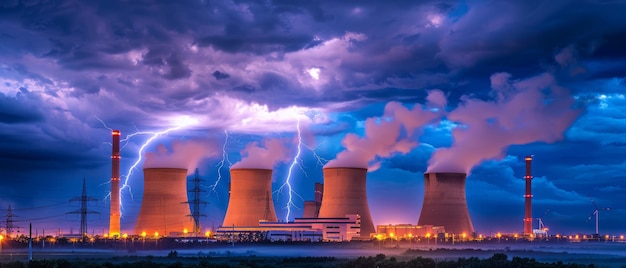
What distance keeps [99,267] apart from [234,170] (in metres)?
39.3

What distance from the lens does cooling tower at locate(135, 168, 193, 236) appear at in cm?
7612

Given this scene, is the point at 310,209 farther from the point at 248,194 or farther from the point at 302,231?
the point at 248,194

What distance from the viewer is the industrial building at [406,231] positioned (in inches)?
3435

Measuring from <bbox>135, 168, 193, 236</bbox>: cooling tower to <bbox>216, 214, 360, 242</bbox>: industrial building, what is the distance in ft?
24.4

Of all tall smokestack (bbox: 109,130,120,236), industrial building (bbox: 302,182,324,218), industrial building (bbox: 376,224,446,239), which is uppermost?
tall smokestack (bbox: 109,130,120,236)

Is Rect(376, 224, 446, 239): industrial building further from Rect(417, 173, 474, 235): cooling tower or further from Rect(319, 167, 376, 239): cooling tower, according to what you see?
Rect(319, 167, 376, 239): cooling tower

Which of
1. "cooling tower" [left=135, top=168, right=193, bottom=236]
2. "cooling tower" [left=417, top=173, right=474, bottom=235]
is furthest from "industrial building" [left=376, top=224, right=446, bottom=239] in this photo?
"cooling tower" [left=135, top=168, right=193, bottom=236]

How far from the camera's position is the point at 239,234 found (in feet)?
295

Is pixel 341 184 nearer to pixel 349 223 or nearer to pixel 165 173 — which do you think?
pixel 349 223

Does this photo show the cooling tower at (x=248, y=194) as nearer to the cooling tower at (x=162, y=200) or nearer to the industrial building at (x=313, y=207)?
the cooling tower at (x=162, y=200)

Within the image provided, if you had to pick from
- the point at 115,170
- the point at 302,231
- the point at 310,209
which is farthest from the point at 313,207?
the point at 115,170

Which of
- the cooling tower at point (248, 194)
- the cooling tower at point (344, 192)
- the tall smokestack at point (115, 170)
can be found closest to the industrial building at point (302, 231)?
the cooling tower at point (344, 192)

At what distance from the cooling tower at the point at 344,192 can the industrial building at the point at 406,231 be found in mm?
9272

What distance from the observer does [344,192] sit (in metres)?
77.8
